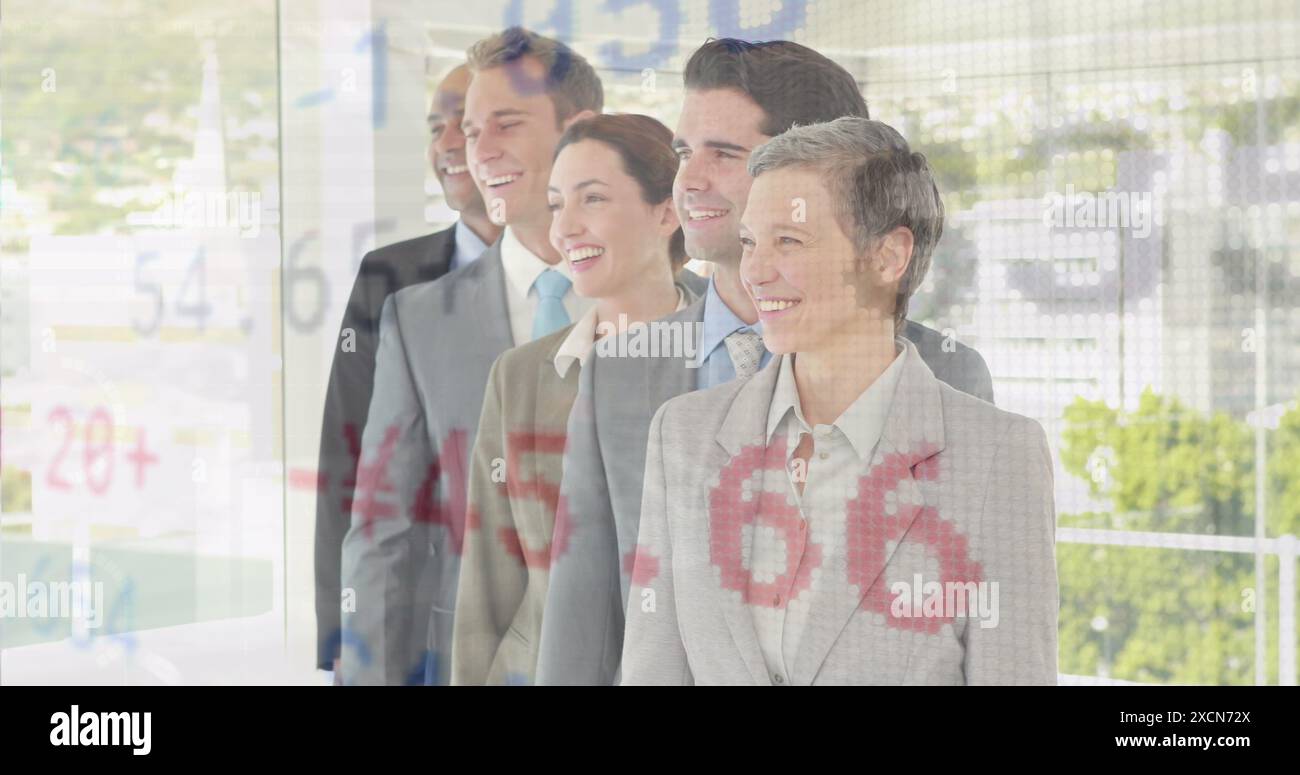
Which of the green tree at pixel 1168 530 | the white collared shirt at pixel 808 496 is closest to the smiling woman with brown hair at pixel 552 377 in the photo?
the white collared shirt at pixel 808 496

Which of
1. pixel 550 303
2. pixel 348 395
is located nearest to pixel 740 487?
pixel 550 303

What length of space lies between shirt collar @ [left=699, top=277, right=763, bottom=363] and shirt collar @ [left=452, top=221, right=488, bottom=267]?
0.53 meters

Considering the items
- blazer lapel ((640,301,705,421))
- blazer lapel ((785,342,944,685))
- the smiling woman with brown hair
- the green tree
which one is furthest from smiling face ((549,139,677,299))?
Result: the green tree

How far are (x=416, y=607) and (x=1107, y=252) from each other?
1666mm

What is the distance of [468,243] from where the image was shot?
2570 mm

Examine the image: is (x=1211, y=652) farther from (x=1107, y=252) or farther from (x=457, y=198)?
(x=457, y=198)

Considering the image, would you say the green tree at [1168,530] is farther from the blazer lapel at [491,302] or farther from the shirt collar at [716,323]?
the blazer lapel at [491,302]

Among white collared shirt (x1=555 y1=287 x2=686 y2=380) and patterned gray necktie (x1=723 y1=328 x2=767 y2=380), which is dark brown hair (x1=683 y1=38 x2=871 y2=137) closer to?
patterned gray necktie (x1=723 y1=328 x2=767 y2=380)

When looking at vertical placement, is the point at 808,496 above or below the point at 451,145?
below

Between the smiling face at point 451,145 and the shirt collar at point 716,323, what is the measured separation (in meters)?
0.57

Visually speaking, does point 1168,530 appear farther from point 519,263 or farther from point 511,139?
point 511,139

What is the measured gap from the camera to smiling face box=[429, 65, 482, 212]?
254 centimetres

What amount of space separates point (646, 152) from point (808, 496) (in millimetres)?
789
